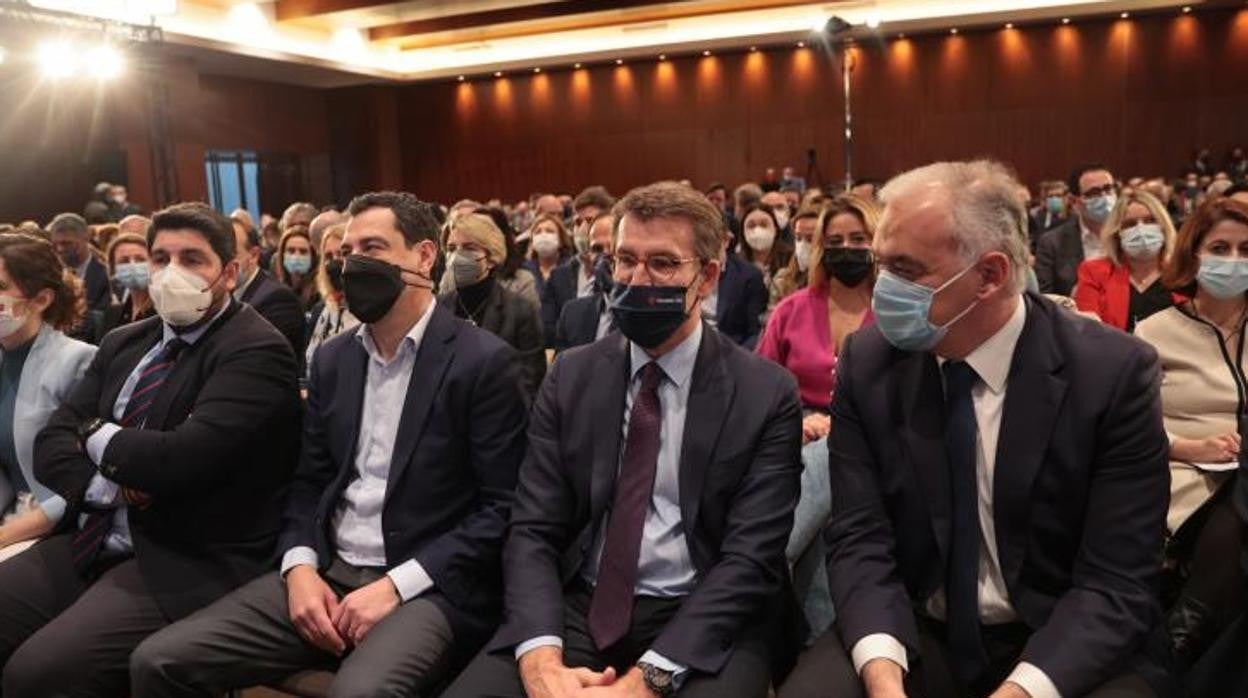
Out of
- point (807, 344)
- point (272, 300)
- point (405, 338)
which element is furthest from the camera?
point (272, 300)

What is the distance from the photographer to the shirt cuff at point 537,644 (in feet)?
6.41

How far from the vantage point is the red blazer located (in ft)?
14.0

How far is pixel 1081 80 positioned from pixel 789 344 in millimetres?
14123

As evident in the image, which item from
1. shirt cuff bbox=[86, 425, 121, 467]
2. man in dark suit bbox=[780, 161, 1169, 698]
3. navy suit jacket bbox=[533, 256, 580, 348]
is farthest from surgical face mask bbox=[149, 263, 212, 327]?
navy suit jacket bbox=[533, 256, 580, 348]

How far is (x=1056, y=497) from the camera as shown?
71.9 inches

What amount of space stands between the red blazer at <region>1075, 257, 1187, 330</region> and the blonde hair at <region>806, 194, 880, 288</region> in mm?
1476

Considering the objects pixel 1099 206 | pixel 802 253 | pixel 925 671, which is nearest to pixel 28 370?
pixel 925 671

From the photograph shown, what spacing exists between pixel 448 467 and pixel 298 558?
1.51ft

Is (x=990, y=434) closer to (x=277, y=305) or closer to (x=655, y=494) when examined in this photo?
(x=655, y=494)

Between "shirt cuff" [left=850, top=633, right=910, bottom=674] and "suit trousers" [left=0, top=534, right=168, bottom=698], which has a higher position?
"shirt cuff" [left=850, top=633, right=910, bottom=674]

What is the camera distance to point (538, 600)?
202 centimetres

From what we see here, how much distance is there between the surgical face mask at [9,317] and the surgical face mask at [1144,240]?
4620mm

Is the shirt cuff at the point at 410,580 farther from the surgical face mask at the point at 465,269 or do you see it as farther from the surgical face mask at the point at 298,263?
the surgical face mask at the point at 298,263

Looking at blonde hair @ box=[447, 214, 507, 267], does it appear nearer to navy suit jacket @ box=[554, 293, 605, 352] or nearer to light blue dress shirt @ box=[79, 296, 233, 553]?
navy suit jacket @ box=[554, 293, 605, 352]
